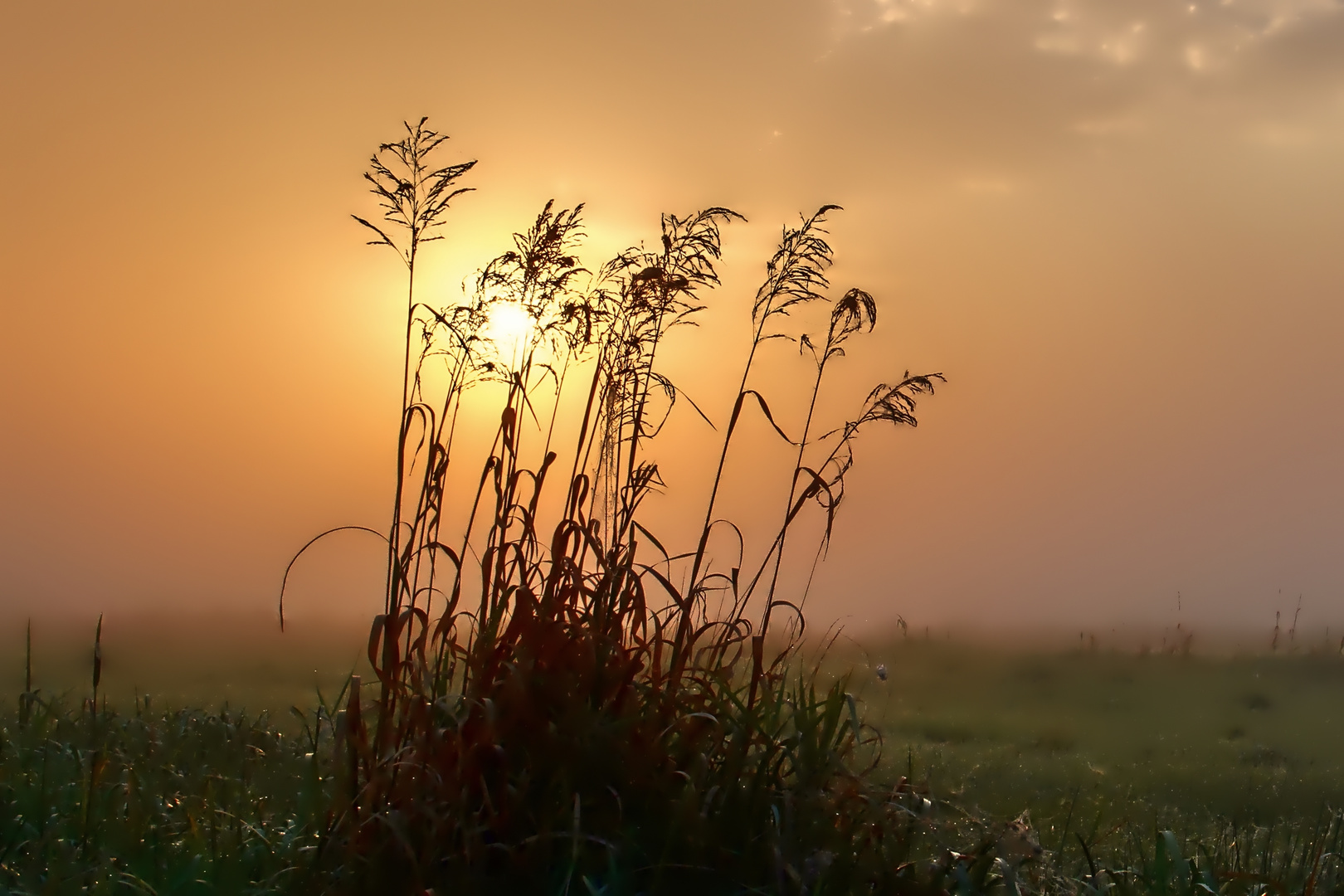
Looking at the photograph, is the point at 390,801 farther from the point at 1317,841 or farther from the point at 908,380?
the point at 1317,841

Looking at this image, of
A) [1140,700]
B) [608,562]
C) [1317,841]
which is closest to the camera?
[608,562]

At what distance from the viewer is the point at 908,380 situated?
303 centimetres

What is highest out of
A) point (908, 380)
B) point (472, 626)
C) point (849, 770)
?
point (908, 380)

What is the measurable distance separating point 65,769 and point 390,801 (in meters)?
1.92

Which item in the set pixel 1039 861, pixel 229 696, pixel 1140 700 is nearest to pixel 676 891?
pixel 1039 861

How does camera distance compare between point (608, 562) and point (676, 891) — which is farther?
point (608, 562)

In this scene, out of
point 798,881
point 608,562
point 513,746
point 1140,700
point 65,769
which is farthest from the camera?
point 1140,700

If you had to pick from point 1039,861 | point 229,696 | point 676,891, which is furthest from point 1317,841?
point 229,696

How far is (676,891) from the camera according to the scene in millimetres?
2471

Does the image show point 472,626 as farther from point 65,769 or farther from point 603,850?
point 65,769

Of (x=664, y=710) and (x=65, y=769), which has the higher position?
(x=664, y=710)

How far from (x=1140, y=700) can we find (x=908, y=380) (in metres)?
7.14

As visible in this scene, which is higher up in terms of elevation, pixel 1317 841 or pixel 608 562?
pixel 608 562

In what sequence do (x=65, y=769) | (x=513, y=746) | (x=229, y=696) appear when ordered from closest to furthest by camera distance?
(x=513, y=746) < (x=65, y=769) < (x=229, y=696)
